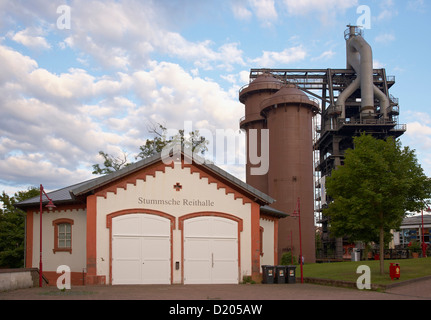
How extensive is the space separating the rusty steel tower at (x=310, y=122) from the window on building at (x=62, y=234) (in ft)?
94.6

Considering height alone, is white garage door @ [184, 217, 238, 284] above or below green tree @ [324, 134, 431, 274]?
below

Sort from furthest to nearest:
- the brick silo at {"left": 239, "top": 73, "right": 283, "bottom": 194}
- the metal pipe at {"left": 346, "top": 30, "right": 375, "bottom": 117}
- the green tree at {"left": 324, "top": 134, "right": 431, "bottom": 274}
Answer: the metal pipe at {"left": 346, "top": 30, "right": 375, "bottom": 117} < the brick silo at {"left": 239, "top": 73, "right": 283, "bottom": 194} < the green tree at {"left": 324, "top": 134, "right": 431, "bottom": 274}

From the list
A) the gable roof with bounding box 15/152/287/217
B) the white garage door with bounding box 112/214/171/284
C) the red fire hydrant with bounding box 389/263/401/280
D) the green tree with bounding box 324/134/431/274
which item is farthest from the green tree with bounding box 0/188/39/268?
the red fire hydrant with bounding box 389/263/401/280

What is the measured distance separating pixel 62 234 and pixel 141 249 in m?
4.84

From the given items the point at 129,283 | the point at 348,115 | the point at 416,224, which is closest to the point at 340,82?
the point at 348,115

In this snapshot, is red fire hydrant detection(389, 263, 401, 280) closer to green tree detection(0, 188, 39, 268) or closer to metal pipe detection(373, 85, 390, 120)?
green tree detection(0, 188, 39, 268)

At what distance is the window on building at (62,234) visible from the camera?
2425 centimetres

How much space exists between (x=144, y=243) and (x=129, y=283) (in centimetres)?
201

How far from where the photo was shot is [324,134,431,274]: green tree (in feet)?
76.8

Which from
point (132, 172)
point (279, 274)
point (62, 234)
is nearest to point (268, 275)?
point (279, 274)

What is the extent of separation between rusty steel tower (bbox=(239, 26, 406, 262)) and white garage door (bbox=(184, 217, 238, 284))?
83.2 ft

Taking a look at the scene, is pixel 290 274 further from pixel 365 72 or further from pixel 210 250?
pixel 365 72

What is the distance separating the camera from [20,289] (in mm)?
19156

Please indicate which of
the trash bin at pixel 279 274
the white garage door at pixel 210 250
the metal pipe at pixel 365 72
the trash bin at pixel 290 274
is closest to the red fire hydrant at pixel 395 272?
the trash bin at pixel 290 274
